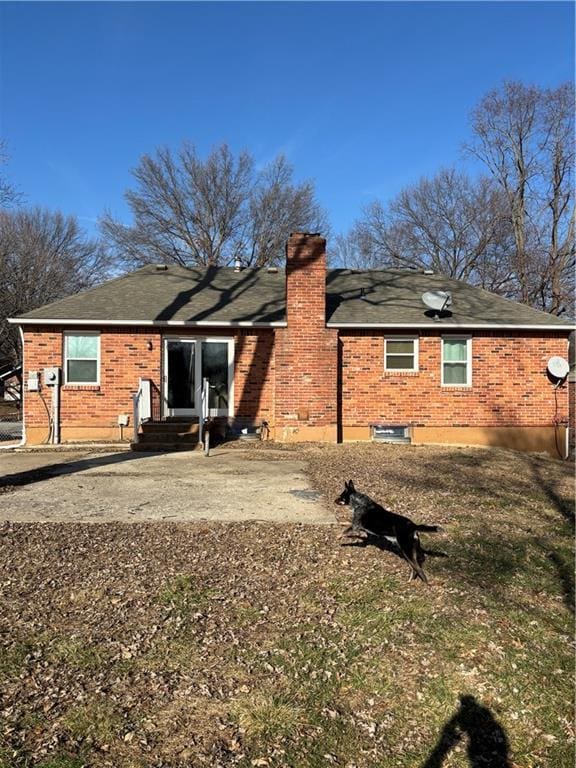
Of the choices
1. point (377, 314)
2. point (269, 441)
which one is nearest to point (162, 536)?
point (269, 441)

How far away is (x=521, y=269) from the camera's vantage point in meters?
28.2

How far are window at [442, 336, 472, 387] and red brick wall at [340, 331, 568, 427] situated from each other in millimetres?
125

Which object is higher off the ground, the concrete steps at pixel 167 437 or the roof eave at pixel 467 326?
the roof eave at pixel 467 326

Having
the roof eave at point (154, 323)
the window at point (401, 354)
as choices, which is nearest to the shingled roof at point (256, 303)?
the roof eave at point (154, 323)

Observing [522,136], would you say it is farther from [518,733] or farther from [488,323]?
[518,733]

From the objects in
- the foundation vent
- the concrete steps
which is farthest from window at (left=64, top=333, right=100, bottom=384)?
the foundation vent

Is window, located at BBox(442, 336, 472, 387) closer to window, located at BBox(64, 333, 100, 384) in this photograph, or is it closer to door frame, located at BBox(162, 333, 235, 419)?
door frame, located at BBox(162, 333, 235, 419)

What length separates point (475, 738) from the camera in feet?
9.25

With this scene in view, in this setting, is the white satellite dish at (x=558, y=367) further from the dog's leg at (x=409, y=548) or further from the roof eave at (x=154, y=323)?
the dog's leg at (x=409, y=548)

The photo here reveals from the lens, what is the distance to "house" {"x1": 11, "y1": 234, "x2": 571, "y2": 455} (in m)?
13.2

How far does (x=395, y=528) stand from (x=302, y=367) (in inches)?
341

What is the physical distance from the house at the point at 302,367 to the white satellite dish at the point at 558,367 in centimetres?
25

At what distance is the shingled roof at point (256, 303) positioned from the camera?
13.4 m

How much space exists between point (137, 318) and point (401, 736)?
1158cm
